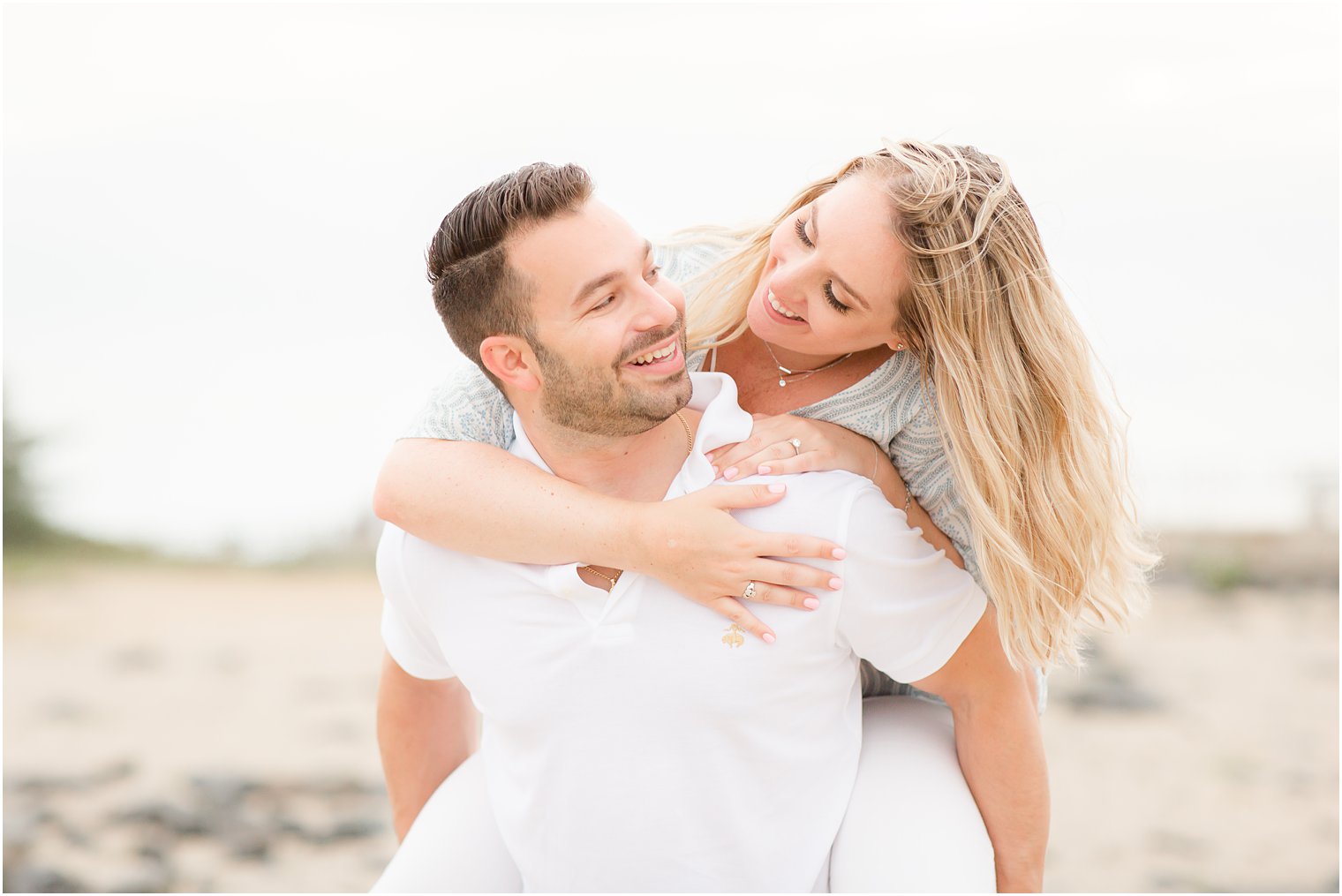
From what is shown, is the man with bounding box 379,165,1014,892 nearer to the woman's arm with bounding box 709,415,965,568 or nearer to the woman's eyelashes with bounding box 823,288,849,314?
the woman's arm with bounding box 709,415,965,568

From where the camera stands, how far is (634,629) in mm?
2191

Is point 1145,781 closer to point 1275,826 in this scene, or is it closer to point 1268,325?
point 1275,826

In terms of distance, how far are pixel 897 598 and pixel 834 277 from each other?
61 cm

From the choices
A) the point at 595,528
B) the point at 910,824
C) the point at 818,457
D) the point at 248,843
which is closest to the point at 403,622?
the point at 595,528

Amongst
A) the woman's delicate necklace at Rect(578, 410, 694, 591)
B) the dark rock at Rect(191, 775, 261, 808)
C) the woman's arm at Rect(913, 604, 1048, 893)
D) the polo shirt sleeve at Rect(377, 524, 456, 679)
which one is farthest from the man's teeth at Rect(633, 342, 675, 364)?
the dark rock at Rect(191, 775, 261, 808)

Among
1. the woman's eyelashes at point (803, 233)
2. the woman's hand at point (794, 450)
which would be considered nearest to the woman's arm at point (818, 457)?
the woman's hand at point (794, 450)

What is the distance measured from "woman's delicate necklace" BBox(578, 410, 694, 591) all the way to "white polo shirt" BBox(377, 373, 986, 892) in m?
0.03

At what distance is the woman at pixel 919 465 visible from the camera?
7.21ft

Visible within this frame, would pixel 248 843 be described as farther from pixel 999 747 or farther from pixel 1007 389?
pixel 1007 389

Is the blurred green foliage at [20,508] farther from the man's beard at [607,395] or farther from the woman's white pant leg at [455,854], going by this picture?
the man's beard at [607,395]

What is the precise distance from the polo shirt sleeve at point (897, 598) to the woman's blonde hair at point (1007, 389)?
0.08m

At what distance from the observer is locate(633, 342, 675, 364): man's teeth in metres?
2.16

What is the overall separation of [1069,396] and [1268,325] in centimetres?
1757

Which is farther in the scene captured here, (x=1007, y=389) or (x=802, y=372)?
(x=802, y=372)
